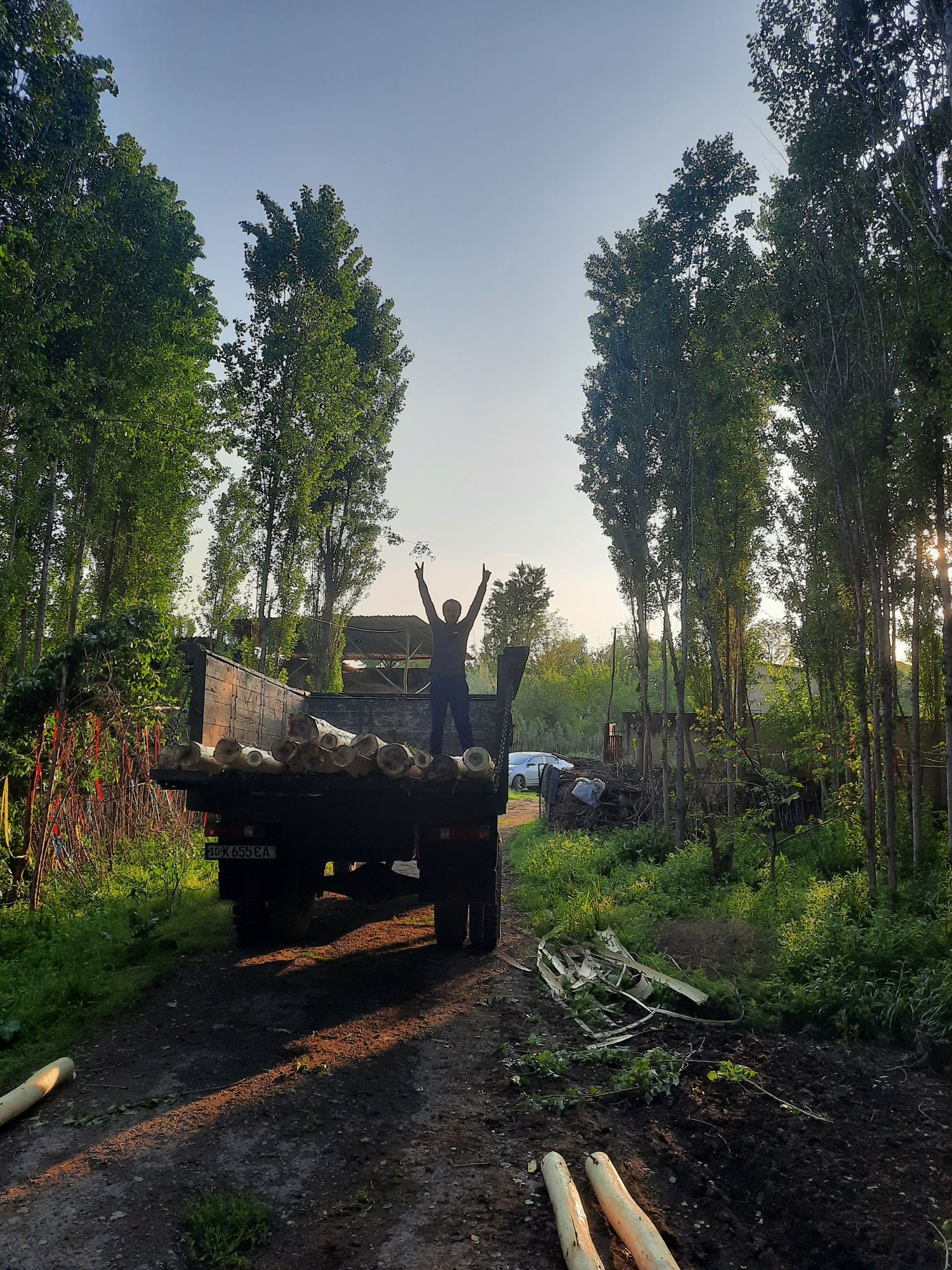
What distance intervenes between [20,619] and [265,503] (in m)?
5.15

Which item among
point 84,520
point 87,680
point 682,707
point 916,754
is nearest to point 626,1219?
point 916,754

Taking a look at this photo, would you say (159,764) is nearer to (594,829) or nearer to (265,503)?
(594,829)

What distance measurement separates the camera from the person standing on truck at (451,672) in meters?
7.39

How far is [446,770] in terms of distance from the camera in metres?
5.27

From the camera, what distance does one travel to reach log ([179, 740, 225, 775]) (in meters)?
5.22

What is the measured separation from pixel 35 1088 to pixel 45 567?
12.2m

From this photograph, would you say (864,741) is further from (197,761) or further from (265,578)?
(265,578)

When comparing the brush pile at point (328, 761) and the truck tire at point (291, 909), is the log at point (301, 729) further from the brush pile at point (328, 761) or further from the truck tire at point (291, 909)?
the truck tire at point (291, 909)

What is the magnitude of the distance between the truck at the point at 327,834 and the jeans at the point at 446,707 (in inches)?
28.0

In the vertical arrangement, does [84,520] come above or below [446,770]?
above

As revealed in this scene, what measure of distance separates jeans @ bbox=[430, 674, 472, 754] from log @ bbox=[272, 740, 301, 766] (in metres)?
2.21

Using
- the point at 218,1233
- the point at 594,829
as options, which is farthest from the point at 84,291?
the point at 218,1233

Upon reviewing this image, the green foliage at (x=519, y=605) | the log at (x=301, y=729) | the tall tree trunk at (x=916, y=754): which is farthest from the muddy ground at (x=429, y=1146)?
the green foliage at (x=519, y=605)

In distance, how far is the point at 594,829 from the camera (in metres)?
14.4
